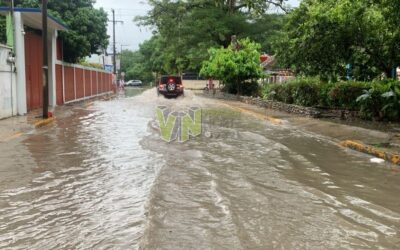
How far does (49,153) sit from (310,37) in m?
10.7

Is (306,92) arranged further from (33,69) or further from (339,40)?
(33,69)

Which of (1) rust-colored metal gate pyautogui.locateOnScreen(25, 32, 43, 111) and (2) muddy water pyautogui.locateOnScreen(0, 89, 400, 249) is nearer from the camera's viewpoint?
(2) muddy water pyautogui.locateOnScreen(0, 89, 400, 249)

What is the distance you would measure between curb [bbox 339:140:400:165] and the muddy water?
329mm

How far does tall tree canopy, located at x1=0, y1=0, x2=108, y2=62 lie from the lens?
3153 cm

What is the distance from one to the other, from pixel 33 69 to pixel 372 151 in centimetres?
1823

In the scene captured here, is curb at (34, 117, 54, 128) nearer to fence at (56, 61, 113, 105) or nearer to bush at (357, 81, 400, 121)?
fence at (56, 61, 113, 105)

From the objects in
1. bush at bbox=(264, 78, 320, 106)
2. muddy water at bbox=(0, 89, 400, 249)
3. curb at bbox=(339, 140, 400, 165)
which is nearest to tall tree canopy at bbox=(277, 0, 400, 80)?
bush at bbox=(264, 78, 320, 106)

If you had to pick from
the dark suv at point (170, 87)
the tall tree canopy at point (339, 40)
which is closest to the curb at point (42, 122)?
the tall tree canopy at point (339, 40)

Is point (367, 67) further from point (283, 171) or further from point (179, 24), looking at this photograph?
point (179, 24)

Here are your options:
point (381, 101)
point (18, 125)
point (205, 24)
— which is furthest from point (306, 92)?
point (205, 24)

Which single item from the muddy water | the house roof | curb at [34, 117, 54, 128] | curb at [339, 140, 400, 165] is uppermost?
the house roof

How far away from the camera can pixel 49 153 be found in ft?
37.9

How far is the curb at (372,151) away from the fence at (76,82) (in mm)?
20329

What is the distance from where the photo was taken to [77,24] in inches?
1309
